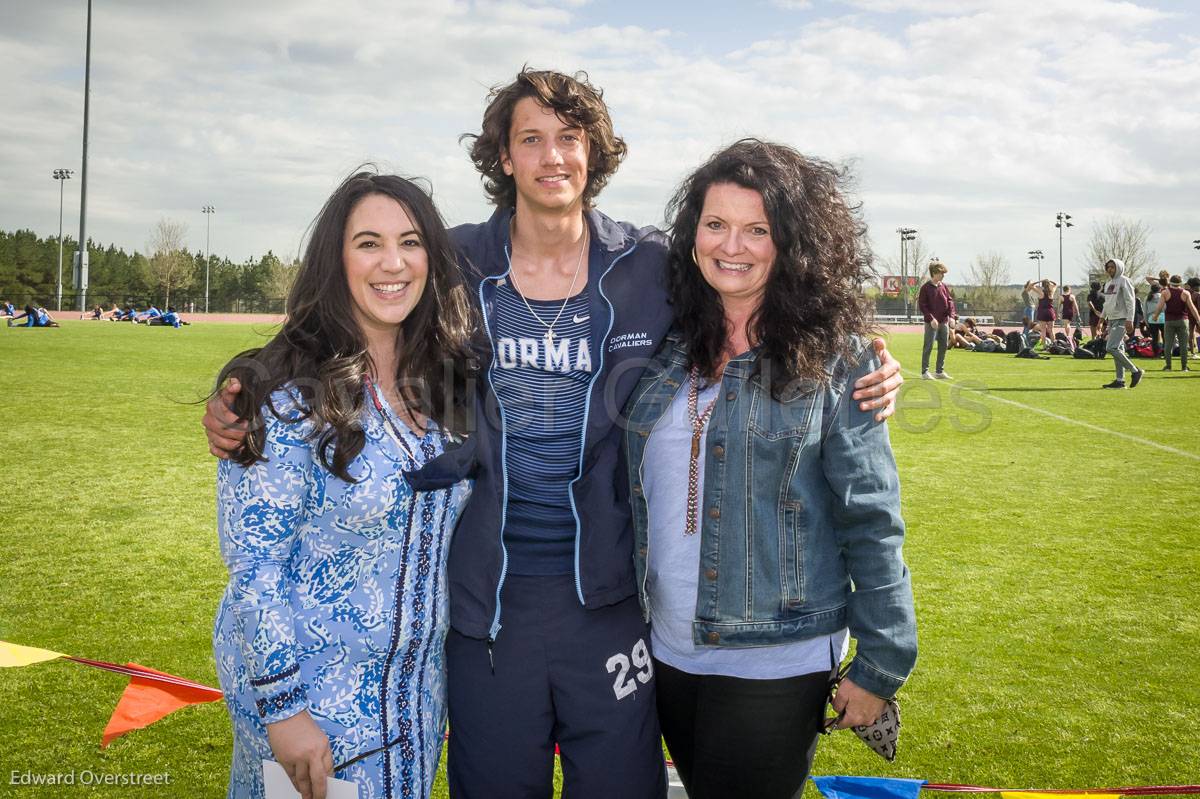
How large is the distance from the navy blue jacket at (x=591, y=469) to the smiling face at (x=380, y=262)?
360 mm

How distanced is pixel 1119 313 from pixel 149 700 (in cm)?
1615

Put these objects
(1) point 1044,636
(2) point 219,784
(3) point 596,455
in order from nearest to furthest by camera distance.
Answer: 1. (3) point 596,455
2. (2) point 219,784
3. (1) point 1044,636

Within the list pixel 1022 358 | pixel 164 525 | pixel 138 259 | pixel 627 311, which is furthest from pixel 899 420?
pixel 138 259

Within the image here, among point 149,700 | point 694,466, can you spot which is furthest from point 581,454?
point 149,700

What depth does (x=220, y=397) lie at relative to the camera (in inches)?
80.4

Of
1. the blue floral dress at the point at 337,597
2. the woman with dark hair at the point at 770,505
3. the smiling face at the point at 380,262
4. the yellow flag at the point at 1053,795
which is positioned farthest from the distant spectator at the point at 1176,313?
the blue floral dress at the point at 337,597

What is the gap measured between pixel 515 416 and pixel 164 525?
508cm

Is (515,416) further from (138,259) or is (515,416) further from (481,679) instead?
(138,259)

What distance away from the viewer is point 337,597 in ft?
6.53

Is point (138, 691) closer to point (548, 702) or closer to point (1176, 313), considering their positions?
point (548, 702)

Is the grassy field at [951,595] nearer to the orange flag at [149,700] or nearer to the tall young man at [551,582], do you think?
the orange flag at [149,700]

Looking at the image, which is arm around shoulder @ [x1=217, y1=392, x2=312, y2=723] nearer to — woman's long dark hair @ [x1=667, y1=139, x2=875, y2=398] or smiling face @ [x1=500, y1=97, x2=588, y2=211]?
woman's long dark hair @ [x1=667, y1=139, x2=875, y2=398]

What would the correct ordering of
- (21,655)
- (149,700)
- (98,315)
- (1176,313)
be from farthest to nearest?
(98,315), (1176,313), (21,655), (149,700)

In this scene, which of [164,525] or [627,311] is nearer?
[627,311]
